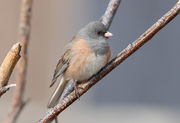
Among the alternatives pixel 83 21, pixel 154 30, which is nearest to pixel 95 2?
pixel 83 21

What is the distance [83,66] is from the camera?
2.97 meters

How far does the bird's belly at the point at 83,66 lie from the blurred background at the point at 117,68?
419 cm

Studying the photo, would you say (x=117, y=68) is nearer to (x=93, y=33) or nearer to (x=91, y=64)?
(x=93, y=33)

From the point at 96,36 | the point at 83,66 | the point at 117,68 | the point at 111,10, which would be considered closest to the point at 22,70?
the point at 111,10

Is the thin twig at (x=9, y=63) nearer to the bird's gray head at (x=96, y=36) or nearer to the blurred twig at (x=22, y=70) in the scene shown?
the blurred twig at (x=22, y=70)

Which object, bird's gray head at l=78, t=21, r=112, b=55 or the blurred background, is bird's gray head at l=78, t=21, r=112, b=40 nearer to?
bird's gray head at l=78, t=21, r=112, b=55

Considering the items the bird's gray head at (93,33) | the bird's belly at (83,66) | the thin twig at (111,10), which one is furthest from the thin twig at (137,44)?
the bird's gray head at (93,33)

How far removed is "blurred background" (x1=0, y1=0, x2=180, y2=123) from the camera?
24.1ft

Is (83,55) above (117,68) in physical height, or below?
below

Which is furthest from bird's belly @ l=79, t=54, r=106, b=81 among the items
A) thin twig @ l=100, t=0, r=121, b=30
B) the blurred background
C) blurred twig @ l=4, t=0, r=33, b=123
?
the blurred background

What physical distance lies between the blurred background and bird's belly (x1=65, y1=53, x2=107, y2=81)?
4.19 m

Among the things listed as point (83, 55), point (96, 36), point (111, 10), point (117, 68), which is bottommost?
point (111, 10)

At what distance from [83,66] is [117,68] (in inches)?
181

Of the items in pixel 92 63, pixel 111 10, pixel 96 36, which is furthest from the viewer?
pixel 96 36
